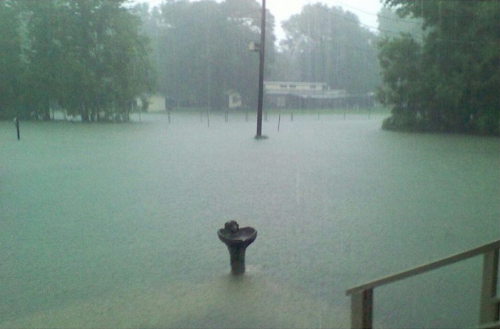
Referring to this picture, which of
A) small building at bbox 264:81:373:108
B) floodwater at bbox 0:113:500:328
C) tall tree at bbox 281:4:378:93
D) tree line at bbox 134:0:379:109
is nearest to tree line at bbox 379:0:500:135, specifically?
floodwater at bbox 0:113:500:328

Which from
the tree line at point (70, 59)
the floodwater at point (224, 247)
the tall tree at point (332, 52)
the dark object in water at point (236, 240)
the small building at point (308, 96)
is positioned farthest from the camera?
the tall tree at point (332, 52)

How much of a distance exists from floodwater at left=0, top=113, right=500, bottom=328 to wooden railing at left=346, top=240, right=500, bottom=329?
0.90 m

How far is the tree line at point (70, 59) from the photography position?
29.0 meters

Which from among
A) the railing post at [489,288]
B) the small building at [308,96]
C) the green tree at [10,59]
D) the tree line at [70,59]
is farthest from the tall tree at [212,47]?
the railing post at [489,288]

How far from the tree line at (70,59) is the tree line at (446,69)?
16.0 metres

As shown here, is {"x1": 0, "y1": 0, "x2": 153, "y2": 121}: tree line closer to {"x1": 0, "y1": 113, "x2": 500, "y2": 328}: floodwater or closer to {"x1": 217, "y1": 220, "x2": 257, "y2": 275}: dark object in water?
{"x1": 0, "y1": 113, "x2": 500, "y2": 328}: floodwater

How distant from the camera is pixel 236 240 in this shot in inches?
170

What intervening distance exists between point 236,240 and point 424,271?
230cm

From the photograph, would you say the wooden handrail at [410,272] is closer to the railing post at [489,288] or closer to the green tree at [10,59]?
the railing post at [489,288]

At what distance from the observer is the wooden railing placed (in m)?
2.14

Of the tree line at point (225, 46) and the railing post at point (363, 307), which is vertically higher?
the tree line at point (225, 46)

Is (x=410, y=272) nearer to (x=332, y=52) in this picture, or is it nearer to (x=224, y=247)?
(x=224, y=247)

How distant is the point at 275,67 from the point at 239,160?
3657cm

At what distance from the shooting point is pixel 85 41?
30.4 meters
